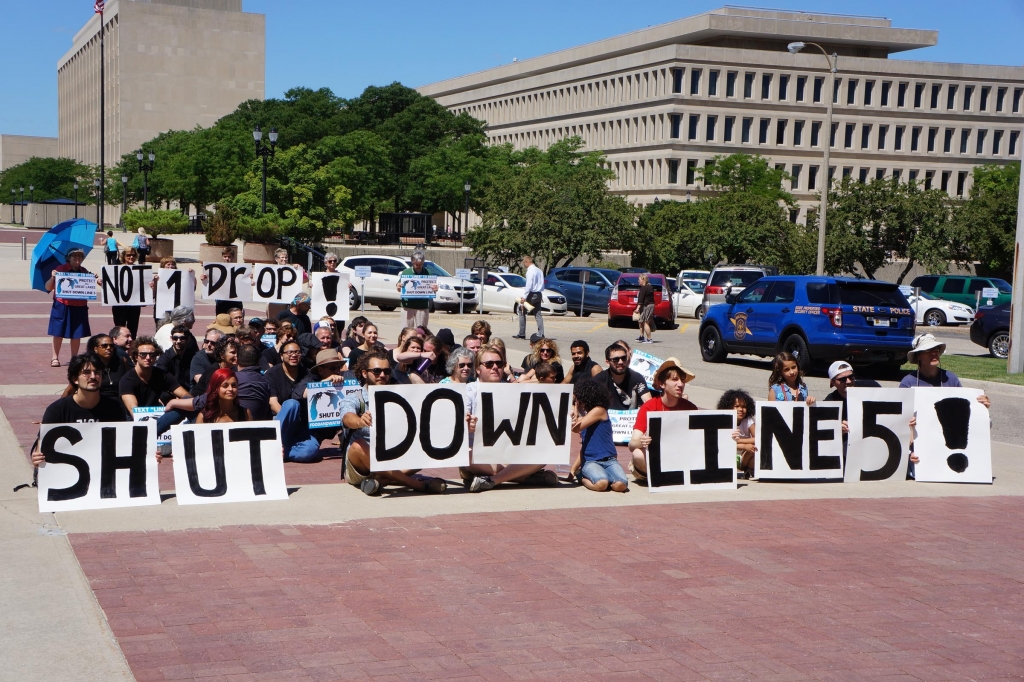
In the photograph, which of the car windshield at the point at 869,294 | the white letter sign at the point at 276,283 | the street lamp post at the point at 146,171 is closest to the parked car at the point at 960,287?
the car windshield at the point at 869,294

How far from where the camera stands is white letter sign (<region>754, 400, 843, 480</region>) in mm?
10523

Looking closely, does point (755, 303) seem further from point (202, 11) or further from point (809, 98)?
point (202, 11)

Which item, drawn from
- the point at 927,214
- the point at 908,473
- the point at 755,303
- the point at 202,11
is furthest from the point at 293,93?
the point at 908,473

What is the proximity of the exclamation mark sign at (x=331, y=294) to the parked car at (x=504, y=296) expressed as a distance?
16.1 metres

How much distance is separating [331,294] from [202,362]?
6664 millimetres

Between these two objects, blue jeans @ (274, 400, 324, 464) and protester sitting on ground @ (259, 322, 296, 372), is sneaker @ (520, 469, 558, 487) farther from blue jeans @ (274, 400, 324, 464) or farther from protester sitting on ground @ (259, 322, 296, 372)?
protester sitting on ground @ (259, 322, 296, 372)

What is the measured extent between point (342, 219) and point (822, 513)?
55.6m

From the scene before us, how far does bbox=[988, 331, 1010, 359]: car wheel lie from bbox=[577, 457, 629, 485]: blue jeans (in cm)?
1615

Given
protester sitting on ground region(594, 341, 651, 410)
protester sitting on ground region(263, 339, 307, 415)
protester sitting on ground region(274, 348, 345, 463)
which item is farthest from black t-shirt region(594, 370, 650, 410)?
protester sitting on ground region(263, 339, 307, 415)

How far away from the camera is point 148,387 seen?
1063 centimetres

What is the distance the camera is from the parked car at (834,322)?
19.4 m

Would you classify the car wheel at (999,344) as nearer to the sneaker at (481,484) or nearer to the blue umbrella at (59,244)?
the sneaker at (481,484)

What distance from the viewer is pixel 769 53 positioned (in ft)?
316

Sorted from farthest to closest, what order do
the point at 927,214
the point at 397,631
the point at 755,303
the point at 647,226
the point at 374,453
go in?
1. the point at 647,226
2. the point at 927,214
3. the point at 755,303
4. the point at 374,453
5. the point at 397,631
